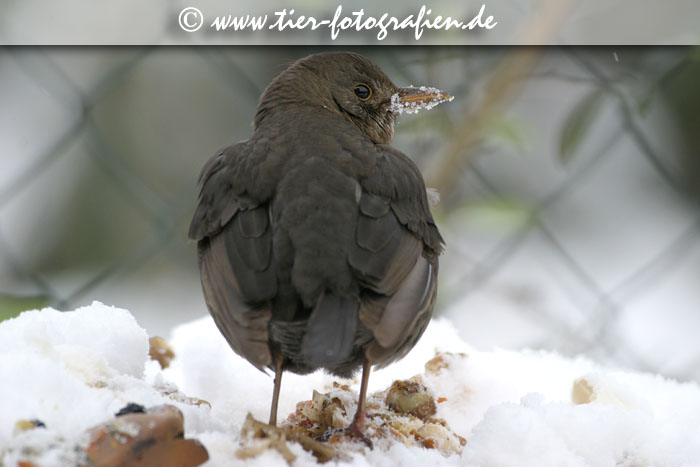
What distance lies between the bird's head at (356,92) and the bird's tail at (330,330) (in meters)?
1.03

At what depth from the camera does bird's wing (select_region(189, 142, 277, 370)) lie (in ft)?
6.56

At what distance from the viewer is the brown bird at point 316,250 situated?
202 cm

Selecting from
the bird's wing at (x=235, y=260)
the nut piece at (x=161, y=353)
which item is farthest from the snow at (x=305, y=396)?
the bird's wing at (x=235, y=260)

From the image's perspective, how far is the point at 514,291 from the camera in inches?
175

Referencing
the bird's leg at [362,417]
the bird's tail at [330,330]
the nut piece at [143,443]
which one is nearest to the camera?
the nut piece at [143,443]

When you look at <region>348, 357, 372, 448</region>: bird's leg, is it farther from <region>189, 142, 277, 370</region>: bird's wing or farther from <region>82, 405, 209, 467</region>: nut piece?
<region>82, 405, 209, 467</region>: nut piece

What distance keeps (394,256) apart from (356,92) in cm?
99

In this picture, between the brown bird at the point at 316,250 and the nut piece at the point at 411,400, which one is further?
the nut piece at the point at 411,400

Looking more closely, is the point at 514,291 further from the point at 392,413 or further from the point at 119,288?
the point at 392,413

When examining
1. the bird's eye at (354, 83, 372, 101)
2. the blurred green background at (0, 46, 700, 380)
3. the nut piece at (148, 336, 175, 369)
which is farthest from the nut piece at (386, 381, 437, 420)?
the blurred green background at (0, 46, 700, 380)

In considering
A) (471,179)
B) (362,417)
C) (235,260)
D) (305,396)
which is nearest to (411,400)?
(362,417)

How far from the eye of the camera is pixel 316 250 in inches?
82.0

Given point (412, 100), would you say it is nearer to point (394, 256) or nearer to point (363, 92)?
point (363, 92)

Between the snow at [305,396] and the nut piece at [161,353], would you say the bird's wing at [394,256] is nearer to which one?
the snow at [305,396]
